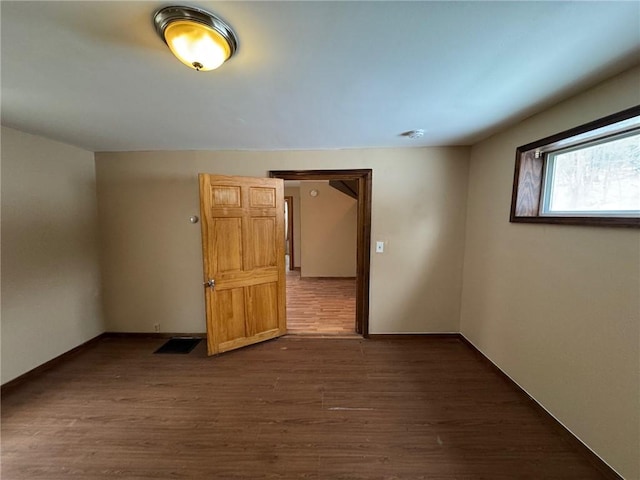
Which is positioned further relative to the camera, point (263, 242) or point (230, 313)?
point (263, 242)

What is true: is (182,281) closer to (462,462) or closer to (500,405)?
(462,462)

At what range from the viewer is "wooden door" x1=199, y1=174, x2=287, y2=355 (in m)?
2.45

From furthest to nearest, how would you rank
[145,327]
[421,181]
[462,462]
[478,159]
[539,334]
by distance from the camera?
[145,327] < [421,181] < [478,159] < [539,334] < [462,462]

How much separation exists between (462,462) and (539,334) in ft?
3.64

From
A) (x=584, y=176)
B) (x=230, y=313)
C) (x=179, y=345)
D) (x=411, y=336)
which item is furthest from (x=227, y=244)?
(x=584, y=176)

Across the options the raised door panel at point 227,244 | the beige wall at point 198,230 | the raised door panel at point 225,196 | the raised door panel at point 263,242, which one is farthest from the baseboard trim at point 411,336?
the raised door panel at point 225,196

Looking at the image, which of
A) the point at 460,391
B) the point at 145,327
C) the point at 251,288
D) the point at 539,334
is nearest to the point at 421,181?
the point at 539,334

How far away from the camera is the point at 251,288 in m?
2.71

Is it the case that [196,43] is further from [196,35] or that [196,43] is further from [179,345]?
[179,345]

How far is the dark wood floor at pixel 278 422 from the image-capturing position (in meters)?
1.42

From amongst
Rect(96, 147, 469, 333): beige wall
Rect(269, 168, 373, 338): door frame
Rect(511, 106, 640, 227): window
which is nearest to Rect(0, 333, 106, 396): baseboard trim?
Rect(96, 147, 469, 333): beige wall

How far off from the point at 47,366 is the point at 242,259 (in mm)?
2141

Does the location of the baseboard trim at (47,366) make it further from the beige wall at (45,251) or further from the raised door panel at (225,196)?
the raised door panel at (225,196)

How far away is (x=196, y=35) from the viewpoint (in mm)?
963
